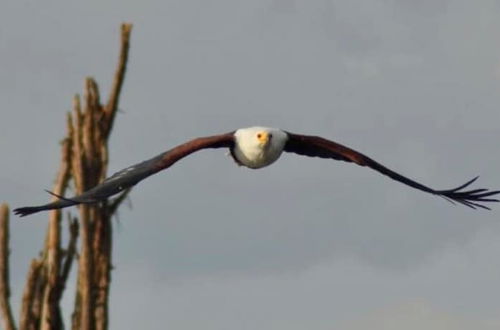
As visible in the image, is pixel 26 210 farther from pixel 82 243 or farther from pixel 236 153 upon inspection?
pixel 82 243

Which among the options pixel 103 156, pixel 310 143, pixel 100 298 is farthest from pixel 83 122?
pixel 310 143

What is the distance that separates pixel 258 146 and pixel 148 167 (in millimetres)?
1048

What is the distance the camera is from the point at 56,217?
31.4 metres

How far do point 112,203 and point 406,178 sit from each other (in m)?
10.8

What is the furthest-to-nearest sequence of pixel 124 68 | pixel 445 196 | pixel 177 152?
pixel 124 68 < pixel 445 196 < pixel 177 152

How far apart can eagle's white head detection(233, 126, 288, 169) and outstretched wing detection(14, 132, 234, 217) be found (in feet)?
0.60

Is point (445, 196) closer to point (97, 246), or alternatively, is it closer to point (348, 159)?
point (348, 159)

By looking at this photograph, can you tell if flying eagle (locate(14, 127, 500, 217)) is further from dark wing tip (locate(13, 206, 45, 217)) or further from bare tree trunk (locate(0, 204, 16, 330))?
bare tree trunk (locate(0, 204, 16, 330))

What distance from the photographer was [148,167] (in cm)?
1964

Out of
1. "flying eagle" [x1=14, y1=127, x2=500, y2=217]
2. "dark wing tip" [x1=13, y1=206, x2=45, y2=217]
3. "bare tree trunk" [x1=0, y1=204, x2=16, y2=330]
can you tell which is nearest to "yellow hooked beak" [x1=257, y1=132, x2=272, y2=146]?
"flying eagle" [x1=14, y1=127, x2=500, y2=217]

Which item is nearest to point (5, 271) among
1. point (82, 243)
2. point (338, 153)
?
point (82, 243)

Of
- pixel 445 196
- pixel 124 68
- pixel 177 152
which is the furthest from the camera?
pixel 124 68

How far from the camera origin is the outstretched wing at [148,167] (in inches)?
766

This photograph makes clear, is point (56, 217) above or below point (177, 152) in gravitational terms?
above
